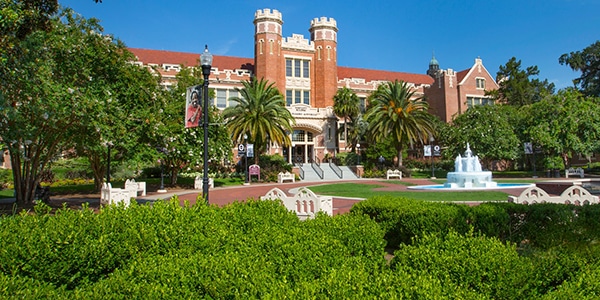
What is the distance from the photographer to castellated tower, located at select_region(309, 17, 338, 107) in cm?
4775

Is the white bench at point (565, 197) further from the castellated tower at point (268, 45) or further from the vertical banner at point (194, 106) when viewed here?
the castellated tower at point (268, 45)

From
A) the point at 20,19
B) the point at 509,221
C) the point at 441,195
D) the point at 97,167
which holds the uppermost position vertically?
the point at 20,19

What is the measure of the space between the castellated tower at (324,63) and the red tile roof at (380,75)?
572cm

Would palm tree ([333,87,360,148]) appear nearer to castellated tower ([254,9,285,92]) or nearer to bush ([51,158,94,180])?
castellated tower ([254,9,285,92])

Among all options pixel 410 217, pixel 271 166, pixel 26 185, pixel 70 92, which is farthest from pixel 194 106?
pixel 271 166

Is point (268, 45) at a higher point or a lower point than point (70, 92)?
higher

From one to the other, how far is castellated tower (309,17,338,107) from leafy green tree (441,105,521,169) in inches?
606

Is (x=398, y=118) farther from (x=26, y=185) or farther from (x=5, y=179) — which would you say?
(x=5, y=179)

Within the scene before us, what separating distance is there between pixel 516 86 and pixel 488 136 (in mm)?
16563

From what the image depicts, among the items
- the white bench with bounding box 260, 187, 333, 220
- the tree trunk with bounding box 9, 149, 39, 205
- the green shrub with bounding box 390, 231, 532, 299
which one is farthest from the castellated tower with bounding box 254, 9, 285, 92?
the green shrub with bounding box 390, 231, 532, 299

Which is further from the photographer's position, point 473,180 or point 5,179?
point 5,179

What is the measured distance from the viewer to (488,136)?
3922 centimetres

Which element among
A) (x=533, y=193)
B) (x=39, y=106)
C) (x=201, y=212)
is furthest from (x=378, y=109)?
(x=201, y=212)

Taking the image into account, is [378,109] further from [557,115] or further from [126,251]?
[126,251]
